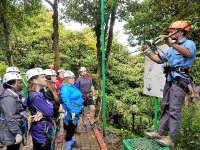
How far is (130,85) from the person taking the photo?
17516 millimetres

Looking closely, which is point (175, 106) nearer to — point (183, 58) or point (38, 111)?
point (183, 58)

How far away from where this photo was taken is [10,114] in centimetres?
294

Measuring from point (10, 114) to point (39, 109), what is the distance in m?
0.44

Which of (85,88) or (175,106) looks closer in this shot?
(175,106)

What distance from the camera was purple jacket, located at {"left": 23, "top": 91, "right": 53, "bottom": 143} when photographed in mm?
2980

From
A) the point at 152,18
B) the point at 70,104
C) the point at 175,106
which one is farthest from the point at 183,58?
the point at 152,18

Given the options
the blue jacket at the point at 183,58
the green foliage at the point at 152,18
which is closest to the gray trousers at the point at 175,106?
the blue jacket at the point at 183,58

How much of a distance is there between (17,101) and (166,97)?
2411 millimetres

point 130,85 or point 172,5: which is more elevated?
point 172,5

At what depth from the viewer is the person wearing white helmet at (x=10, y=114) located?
295cm

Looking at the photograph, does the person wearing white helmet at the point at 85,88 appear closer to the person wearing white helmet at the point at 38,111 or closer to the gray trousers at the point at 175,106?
the person wearing white helmet at the point at 38,111

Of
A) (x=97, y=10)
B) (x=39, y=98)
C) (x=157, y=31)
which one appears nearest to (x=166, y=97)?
(x=39, y=98)

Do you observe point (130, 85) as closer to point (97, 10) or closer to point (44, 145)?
point (97, 10)

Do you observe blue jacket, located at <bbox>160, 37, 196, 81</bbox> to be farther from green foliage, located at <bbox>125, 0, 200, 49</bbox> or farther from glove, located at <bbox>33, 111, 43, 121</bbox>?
green foliage, located at <bbox>125, 0, 200, 49</bbox>
